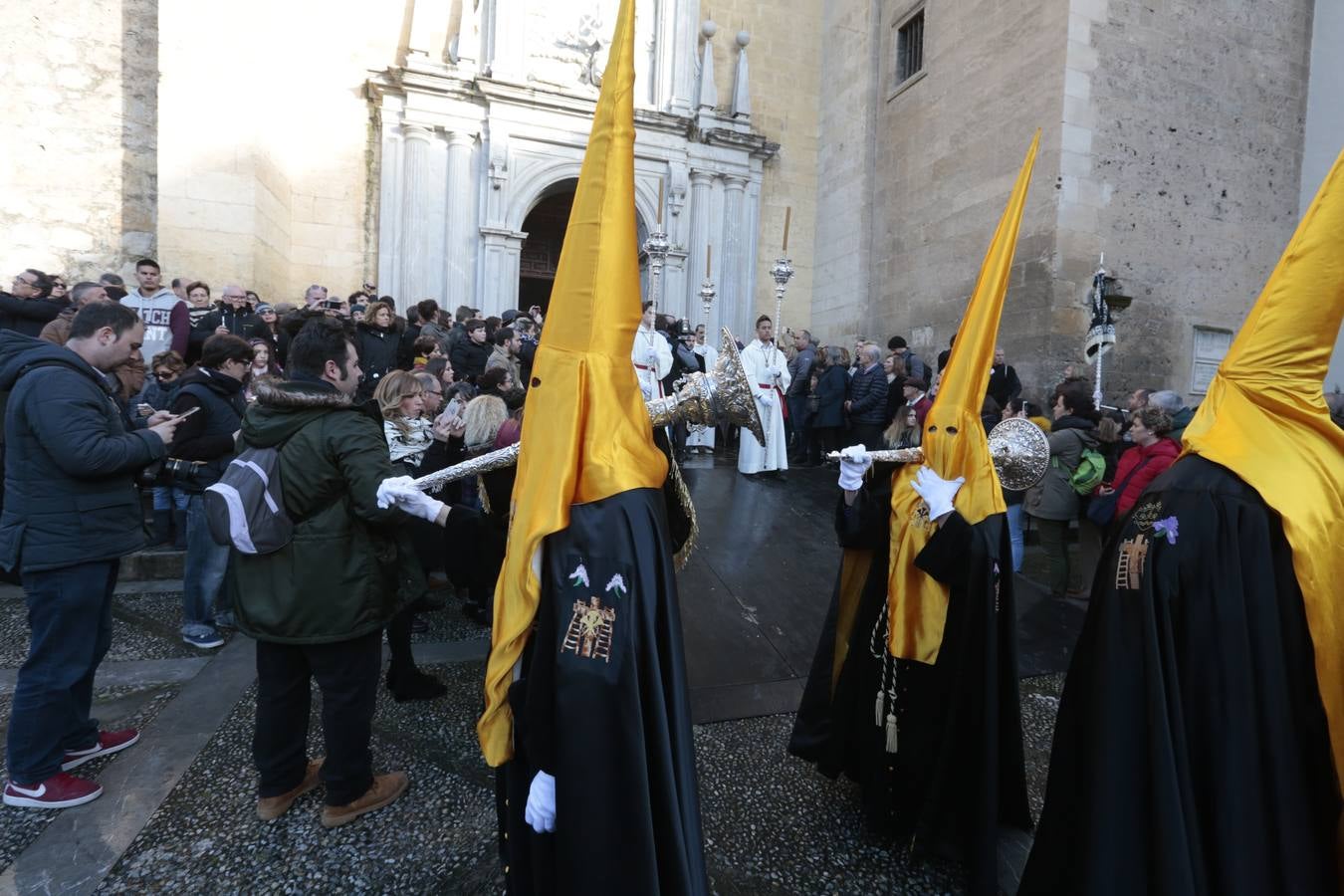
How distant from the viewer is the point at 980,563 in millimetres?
2496

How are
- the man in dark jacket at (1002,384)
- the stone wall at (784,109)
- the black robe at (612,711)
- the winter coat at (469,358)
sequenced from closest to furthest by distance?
the black robe at (612,711)
the winter coat at (469,358)
the man in dark jacket at (1002,384)
the stone wall at (784,109)

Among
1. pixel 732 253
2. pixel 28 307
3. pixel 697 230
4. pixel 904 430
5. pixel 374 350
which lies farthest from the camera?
pixel 732 253

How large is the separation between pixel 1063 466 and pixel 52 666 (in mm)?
6473

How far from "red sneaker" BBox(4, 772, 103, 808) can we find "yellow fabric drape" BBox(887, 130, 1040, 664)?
3.24 m

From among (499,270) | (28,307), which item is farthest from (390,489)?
(499,270)

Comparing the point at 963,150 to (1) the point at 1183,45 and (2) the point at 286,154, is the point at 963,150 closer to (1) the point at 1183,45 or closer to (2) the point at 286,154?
(1) the point at 1183,45

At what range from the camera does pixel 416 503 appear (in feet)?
7.60

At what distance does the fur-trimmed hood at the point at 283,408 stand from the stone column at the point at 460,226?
10164 mm

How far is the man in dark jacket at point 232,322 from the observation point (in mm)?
6488

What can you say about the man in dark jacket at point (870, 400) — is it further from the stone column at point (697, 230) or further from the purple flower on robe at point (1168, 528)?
the purple flower on robe at point (1168, 528)

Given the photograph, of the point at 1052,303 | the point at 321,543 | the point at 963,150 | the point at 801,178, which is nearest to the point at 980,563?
the point at 321,543

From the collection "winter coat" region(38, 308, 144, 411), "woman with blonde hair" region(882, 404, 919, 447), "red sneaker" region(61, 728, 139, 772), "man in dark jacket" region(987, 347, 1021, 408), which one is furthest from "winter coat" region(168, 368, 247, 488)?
"man in dark jacket" region(987, 347, 1021, 408)

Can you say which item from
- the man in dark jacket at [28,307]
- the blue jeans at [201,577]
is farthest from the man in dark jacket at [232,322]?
the blue jeans at [201,577]

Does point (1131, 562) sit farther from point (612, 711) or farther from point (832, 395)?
point (832, 395)
